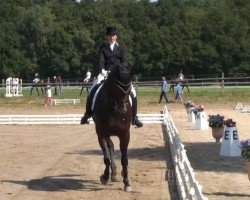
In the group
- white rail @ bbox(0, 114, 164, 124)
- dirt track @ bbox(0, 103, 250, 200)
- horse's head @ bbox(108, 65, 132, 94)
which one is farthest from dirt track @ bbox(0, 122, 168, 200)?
white rail @ bbox(0, 114, 164, 124)

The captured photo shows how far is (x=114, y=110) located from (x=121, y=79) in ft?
2.07

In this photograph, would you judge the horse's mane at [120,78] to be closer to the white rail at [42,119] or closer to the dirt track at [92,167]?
the dirt track at [92,167]

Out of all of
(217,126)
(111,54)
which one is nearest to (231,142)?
(217,126)

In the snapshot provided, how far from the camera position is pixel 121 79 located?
9.84 m

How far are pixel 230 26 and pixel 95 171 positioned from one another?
67.7m

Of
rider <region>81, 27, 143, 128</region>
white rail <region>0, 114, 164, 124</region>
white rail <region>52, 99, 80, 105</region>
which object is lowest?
white rail <region>0, 114, 164, 124</region>

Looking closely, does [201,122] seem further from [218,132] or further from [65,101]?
[65,101]

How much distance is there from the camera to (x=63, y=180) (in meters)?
11.6

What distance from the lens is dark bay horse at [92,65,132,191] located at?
9.88m

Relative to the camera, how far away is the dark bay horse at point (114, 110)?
9883mm

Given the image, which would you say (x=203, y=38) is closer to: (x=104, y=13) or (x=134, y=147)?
(x=104, y=13)

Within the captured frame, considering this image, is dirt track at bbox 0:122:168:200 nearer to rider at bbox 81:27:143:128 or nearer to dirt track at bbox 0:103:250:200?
dirt track at bbox 0:103:250:200

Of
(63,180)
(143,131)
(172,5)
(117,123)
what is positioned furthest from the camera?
(172,5)

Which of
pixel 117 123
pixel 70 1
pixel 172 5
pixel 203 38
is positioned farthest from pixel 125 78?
pixel 70 1
